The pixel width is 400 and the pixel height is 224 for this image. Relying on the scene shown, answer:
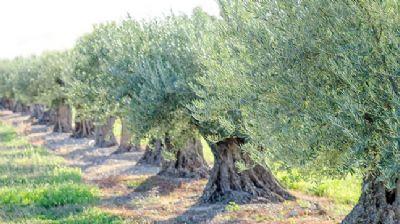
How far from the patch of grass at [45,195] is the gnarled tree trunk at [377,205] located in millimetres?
7132

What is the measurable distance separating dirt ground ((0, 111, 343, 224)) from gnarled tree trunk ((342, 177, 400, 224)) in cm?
377

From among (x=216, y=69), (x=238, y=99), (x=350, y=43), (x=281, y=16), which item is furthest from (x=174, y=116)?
(x=350, y=43)

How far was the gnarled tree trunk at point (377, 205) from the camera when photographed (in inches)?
477

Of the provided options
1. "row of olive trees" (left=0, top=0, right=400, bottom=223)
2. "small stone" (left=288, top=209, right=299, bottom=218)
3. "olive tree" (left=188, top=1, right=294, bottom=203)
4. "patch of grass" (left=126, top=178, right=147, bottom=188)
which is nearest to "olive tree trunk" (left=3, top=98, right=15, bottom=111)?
"patch of grass" (left=126, top=178, right=147, bottom=188)

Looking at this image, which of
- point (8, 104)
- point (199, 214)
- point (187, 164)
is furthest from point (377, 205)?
point (8, 104)

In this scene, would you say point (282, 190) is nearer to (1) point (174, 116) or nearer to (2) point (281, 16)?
(1) point (174, 116)

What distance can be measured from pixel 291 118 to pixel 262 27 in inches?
73.5

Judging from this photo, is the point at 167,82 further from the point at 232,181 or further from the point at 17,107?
the point at 17,107

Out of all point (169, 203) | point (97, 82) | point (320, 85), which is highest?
point (97, 82)

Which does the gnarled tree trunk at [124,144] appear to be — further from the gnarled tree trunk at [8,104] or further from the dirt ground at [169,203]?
the gnarled tree trunk at [8,104]

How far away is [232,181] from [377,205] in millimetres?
7865

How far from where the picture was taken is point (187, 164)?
84.5 ft

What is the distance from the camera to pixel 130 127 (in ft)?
62.7

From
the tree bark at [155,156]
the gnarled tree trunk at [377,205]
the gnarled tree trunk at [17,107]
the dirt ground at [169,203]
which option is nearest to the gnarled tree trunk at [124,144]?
the dirt ground at [169,203]
